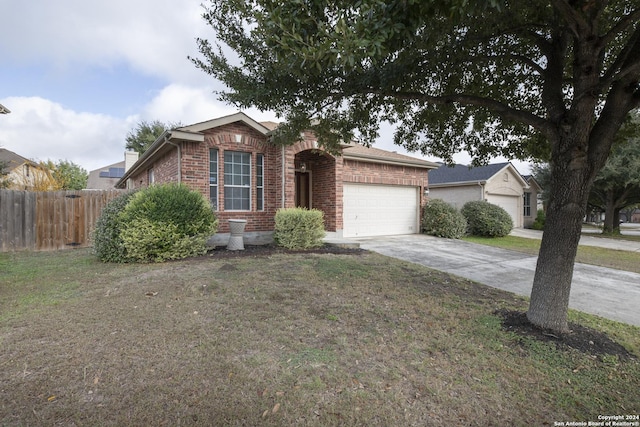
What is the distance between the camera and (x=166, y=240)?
23.4ft

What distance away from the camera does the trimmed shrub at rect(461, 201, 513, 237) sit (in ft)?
49.7

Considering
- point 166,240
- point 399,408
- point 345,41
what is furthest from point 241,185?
point 399,408

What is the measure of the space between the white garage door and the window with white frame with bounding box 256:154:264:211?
52.2 ft

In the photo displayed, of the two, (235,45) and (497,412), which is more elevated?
(235,45)

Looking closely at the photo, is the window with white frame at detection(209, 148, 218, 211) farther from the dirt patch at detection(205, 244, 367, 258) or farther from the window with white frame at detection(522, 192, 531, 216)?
the window with white frame at detection(522, 192, 531, 216)

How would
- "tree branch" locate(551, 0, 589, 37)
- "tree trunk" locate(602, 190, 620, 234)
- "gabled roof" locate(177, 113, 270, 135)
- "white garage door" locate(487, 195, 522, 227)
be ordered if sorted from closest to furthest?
"tree branch" locate(551, 0, 589, 37) → "gabled roof" locate(177, 113, 270, 135) → "white garage door" locate(487, 195, 522, 227) → "tree trunk" locate(602, 190, 620, 234)

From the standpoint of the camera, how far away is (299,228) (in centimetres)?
903

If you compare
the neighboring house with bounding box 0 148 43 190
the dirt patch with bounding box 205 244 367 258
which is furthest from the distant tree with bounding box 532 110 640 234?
the neighboring house with bounding box 0 148 43 190

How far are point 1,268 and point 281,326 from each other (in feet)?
23.3

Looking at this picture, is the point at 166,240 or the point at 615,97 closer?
the point at 615,97

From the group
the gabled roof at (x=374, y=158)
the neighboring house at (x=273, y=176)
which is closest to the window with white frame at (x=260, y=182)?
the neighboring house at (x=273, y=176)

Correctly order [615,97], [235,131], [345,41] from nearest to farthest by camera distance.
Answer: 1. [345,41]
2. [615,97]
3. [235,131]

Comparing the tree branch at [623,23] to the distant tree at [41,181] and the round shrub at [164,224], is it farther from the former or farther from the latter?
the distant tree at [41,181]

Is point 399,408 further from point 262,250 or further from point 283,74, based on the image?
point 262,250
